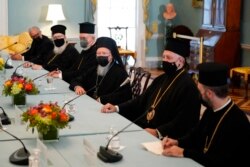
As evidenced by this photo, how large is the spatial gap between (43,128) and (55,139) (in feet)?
0.50

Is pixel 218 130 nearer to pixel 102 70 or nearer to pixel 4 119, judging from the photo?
pixel 4 119

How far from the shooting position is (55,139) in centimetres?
294

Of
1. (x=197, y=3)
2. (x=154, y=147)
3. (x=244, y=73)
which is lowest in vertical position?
(x=244, y=73)

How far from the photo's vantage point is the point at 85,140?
2.56 m

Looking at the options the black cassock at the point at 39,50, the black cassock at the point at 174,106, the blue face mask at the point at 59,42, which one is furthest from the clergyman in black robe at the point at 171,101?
the black cassock at the point at 39,50

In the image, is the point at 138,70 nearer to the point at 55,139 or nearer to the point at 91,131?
the point at 91,131

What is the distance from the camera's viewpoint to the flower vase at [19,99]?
12.8 ft

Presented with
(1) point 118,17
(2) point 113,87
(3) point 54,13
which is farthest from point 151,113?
(1) point 118,17

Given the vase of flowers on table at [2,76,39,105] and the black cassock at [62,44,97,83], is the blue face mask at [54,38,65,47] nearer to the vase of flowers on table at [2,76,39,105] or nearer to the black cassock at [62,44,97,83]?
the black cassock at [62,44,97,83]

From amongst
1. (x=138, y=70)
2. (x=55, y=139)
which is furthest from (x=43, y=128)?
(x=138, y=70)

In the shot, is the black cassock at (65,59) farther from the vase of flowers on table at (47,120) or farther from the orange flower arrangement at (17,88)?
the vase of flowers on table at (47,120)

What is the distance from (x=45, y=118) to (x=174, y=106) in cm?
135

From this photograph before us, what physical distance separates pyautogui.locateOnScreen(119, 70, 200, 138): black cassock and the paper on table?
79 cm

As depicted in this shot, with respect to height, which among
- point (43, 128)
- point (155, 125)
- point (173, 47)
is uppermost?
point (173, 47)
